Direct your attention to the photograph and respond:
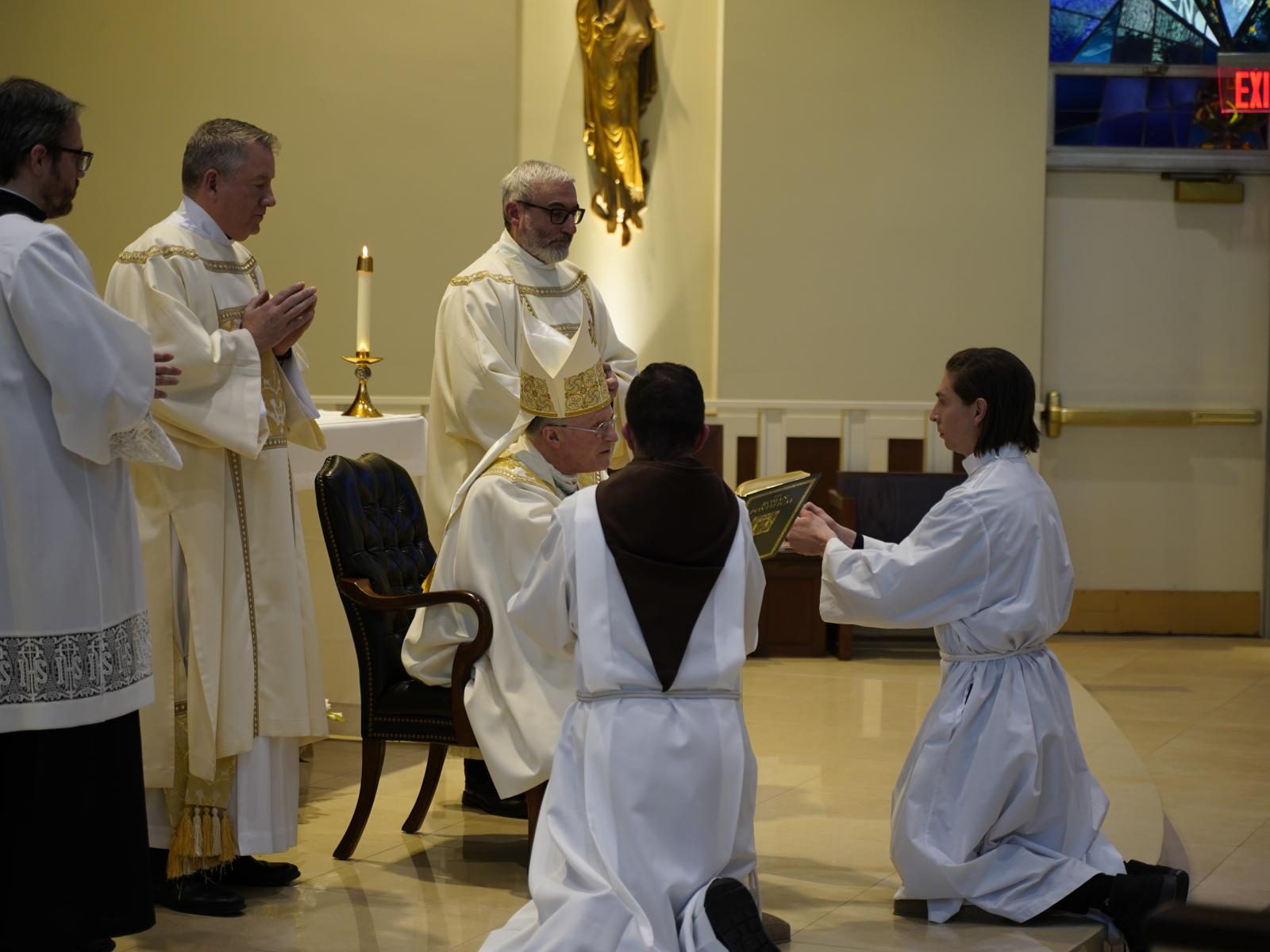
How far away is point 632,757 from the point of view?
3129mm

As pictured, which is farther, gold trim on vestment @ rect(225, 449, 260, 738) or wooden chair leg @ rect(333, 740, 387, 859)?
wooden chair leg @ rect(333, 740, 387, 859)

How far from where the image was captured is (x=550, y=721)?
12.5 ft

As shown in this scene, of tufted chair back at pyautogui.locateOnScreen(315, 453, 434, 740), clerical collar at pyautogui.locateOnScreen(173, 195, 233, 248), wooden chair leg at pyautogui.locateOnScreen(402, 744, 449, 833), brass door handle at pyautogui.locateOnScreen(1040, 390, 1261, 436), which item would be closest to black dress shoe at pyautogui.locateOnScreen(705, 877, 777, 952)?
tufted chair back at pyautogui.locateOnScreen(315, 453, 434, 740)

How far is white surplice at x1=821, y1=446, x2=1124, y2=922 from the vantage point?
3666 mm

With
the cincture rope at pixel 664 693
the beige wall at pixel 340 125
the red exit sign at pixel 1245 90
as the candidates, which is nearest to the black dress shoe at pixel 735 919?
the cincture rope at pixel 664 693

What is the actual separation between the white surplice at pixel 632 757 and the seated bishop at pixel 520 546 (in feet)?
2.01

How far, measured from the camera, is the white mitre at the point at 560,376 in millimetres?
3803

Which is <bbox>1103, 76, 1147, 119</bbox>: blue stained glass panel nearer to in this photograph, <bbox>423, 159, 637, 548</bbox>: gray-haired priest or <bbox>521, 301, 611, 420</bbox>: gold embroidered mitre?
<bbox>423, 159, 637, 548</bbox>: gray-haired priest

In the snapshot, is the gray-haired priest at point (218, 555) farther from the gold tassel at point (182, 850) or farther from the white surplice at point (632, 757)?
the white surplice at point (632, 757)

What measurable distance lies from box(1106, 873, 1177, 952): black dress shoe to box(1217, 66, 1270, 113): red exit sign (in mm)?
5846

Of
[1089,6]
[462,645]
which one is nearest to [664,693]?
[462,645]

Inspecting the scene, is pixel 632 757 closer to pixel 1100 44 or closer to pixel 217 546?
pixel 217 546

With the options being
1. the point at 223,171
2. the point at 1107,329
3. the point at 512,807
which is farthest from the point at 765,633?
the point at 223,171

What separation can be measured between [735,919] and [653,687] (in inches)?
19.3
